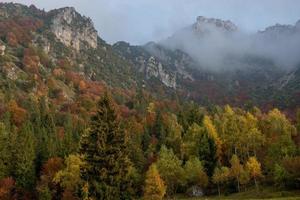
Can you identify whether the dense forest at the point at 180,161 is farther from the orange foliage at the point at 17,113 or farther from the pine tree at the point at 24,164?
the orange foliage at the point at 17,113

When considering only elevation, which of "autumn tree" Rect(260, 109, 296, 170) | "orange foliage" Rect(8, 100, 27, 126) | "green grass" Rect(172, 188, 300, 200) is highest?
A: "orange foliage" Rect(8, 100, 27, 126)

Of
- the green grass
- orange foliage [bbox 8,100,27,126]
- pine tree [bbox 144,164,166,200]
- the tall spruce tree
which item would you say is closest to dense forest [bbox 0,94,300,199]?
pine tree [bbox 144,164,166,200]

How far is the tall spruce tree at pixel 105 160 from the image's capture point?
163 feet

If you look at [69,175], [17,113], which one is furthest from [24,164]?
[17,113]

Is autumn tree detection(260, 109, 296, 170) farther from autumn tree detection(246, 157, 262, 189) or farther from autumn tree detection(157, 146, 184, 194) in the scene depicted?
autumn tree detection(157, 146, 184, 194)

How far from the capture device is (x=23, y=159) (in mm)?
107562

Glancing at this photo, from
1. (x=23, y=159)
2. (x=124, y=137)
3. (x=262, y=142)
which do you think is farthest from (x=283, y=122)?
(x=124, y=137)

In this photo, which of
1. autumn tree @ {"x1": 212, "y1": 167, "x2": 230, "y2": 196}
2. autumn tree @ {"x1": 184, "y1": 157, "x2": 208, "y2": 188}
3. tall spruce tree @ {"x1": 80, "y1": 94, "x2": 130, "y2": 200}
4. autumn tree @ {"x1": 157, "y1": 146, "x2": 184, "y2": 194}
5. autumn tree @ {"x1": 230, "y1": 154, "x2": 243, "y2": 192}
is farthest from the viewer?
autumn tree @ {"x1": 184, "y1": 157, "x2": 208, "y2": 188}

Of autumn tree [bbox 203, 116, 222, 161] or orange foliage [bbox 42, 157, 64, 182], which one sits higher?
autumn tree [bbox 203, 116, 222, 161]

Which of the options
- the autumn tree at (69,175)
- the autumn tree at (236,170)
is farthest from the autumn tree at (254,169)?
the autumn tree at (69,175)

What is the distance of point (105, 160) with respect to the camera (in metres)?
50.5

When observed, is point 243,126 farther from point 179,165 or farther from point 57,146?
point 57,146

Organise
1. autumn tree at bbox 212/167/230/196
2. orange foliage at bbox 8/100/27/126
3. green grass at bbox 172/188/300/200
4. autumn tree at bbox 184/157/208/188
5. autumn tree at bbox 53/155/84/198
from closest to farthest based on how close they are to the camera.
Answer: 1. green grass at bbox 172/188/300/200
2. autumn tree at bbox 53/155/84/198
3. autumn tree at bbox 212/167/230/196
4. autumn tree at bbox 184/157/208/188
5. orange foliage at bbox 8/100/27/126

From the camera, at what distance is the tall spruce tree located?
49.6 metres
